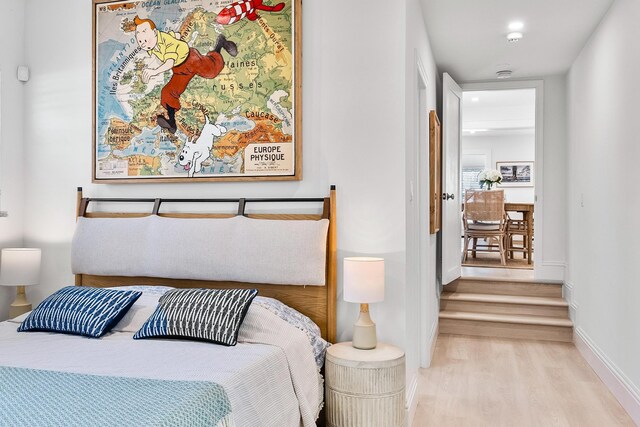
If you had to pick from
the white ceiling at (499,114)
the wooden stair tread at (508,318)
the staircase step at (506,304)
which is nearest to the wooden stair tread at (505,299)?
the staircase step at (506,304)

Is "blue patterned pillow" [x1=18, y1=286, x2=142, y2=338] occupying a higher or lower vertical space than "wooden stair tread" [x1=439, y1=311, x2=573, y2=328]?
higher

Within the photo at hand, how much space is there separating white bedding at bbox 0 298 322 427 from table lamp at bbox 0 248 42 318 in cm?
61

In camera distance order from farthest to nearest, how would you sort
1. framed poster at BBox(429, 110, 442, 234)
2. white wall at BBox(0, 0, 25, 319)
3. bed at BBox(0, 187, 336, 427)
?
framed poster at BBox(429, 110, 442, 234) < white wall at BBox(0, 0, 25, 319) < bed at BBox(0, 187, 336, 427)

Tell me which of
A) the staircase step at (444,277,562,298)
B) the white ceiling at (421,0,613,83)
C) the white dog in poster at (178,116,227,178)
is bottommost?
the staircase step at (444,277,562,298)

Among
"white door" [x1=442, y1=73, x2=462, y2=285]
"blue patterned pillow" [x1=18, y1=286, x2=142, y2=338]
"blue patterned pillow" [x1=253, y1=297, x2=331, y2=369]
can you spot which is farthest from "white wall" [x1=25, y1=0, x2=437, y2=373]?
"white door" [x1=442, y1=73, x2=462, y2=285]

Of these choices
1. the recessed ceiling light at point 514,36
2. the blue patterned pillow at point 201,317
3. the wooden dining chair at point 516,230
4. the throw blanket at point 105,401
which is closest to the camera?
the throw blanket at point 105,401

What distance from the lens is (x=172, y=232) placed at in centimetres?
293

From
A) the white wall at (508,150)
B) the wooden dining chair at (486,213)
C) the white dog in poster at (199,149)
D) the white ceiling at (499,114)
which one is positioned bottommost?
the wooden dining chair at (486,213)

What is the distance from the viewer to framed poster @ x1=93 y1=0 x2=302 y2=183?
115 inches

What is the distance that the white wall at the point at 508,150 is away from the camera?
9711 millimetres

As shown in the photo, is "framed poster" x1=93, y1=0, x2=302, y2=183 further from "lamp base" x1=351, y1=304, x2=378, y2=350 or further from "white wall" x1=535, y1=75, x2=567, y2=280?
"white wall" x1=535, y1=75, x2=567, y2=280

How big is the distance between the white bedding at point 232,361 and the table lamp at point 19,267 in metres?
0.61

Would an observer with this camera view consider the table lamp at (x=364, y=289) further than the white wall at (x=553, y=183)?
No

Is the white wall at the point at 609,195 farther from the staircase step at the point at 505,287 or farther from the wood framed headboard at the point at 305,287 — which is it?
the wood framed headboard at the point at 305,287
